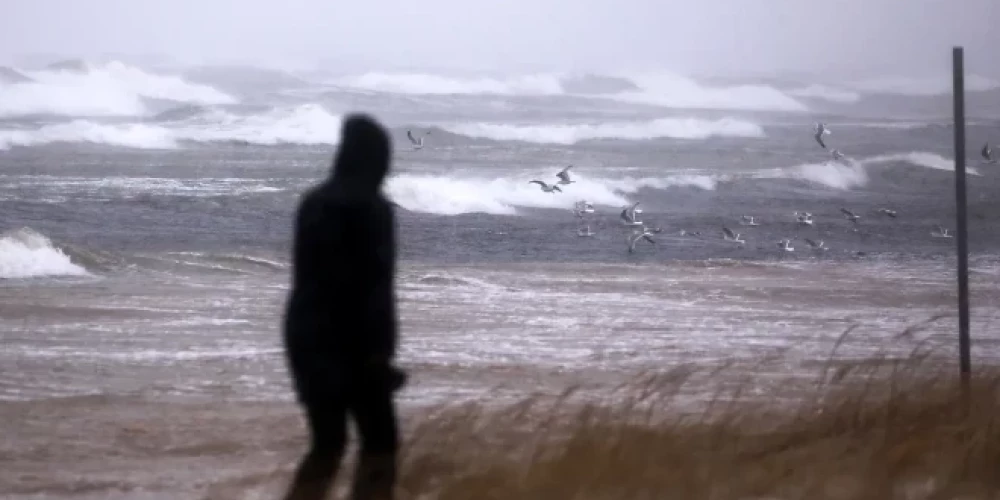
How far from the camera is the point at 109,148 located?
6.76m

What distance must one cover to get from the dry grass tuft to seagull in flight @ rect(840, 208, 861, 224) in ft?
12.6

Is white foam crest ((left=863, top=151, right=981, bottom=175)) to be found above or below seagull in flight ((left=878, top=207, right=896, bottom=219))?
above

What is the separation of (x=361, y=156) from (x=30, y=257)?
13.7 feet

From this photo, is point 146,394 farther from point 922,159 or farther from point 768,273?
point 922,159

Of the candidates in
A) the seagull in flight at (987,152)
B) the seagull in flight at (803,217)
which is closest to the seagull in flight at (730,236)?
the seagull in flight at (803,217)

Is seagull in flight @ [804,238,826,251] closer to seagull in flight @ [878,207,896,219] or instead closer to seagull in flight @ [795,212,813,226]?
seagull in flight @ [795,212,813,226]

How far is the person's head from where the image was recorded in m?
2.92

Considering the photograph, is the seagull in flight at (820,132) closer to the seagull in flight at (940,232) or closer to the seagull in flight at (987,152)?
the seagull in flight at (940,232)

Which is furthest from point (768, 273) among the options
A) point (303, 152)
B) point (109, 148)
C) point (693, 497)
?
point (693, 497)

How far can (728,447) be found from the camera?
327 centimetres

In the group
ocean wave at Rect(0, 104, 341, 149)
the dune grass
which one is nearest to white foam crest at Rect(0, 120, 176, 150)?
ocean wave at Rect(0, 104, 341, 149)

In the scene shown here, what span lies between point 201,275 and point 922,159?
4345 millimetres

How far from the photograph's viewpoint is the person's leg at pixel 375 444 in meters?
2.98

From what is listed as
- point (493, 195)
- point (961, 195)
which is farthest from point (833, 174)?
point (961, 195)
